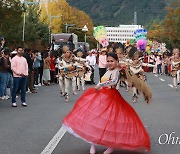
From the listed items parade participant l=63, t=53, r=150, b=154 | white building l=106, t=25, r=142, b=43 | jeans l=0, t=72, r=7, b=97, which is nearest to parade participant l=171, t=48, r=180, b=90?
jeans l=0, t=72, r=7, b=97

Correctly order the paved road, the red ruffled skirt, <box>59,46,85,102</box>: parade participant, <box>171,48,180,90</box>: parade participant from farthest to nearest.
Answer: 1. <box>171,48,180,90</box>: parade participant
2. <box>59,46,85,102</box>: parade participant
3. the paved road
4. the red ruffled skirt

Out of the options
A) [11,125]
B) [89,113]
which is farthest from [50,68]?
[89,113]

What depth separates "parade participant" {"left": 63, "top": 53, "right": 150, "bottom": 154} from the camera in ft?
26.2

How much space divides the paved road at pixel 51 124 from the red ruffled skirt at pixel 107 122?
0.55m

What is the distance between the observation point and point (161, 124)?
1196cm

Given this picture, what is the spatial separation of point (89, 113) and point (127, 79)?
40.9 inches

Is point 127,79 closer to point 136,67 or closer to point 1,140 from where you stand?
point 1,140

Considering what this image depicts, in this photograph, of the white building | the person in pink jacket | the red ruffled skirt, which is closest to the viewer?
the red ruffled skirt

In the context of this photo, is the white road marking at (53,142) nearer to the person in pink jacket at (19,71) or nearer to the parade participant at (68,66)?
the person in pink jacket at (19,71)

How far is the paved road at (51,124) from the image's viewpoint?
9.07 meters

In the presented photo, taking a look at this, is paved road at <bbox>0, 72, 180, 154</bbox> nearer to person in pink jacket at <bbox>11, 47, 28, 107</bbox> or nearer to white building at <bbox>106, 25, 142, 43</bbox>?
person in pink jacket at <bbox>11, 47, 28, 107</bbox>

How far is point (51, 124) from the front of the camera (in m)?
12.0

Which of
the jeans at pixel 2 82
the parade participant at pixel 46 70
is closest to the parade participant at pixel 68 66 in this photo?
the jeans at pixel 2 82

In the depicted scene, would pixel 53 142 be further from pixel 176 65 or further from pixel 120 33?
pixel 120 33
